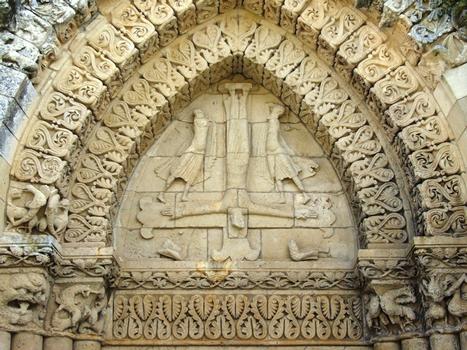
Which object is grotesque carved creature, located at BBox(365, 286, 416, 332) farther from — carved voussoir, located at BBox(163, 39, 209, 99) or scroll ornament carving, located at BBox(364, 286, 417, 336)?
carved voussoir, located at BBox(163, 39, 209, 99)

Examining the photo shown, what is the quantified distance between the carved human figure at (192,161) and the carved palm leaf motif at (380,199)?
1.76 m

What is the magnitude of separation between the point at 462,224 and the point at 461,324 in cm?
90

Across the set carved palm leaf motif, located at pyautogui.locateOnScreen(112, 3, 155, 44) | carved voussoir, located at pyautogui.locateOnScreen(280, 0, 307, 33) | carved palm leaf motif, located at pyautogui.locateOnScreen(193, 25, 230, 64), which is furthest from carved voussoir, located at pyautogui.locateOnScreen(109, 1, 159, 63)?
carved voussoir, located at pyautogui.locateOnScreen(280, 0, 307, 33)

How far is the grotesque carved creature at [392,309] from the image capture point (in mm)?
6824

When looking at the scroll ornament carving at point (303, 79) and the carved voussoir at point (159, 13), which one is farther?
the scroll ornament carving at point (303, 79)

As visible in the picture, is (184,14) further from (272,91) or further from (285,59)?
(272,91)

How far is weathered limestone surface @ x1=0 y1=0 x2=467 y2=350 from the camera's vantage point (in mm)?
6781

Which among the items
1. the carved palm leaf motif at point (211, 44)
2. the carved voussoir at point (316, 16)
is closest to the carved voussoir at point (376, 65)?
the carved voussoir at point (316, 16)

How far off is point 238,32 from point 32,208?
303 cm

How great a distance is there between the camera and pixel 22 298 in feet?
21.3

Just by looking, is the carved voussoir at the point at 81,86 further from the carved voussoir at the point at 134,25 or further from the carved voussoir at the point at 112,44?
the carved voussoir at the point at 134,25

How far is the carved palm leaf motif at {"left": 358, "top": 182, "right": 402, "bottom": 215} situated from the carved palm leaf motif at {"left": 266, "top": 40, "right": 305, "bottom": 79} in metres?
1.57

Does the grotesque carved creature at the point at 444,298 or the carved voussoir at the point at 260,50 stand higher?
the carved voussoir at the point at 260,50

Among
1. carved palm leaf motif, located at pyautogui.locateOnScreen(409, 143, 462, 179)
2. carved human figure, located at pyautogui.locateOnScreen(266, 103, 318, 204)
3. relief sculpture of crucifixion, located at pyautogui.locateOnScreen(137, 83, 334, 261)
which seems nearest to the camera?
carved palm leaf motif, located at pyautogui.locateOnScreen(409, 143, 462, 179)
